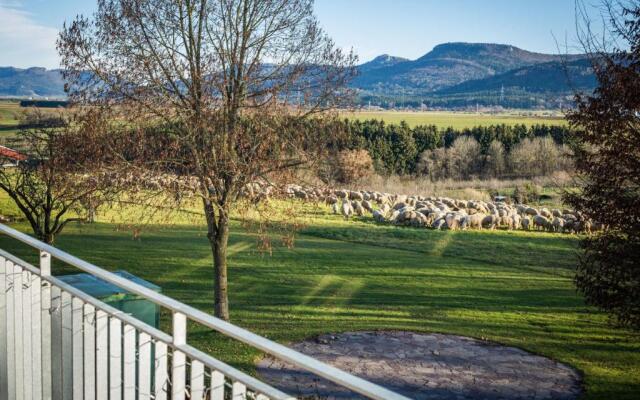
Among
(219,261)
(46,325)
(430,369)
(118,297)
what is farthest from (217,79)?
(46,325)

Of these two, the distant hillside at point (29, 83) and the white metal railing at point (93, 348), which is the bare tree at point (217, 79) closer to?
the white metal railing at point (93, 348)

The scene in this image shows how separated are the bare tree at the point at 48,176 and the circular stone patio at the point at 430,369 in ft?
14.1

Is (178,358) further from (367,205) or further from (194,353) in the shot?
(367,205)

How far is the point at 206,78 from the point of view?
10.0m

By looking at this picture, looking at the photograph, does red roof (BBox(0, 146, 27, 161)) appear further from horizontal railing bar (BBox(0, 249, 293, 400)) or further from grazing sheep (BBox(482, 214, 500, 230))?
grazing sheep (BBox(482, 214, 500, 230))


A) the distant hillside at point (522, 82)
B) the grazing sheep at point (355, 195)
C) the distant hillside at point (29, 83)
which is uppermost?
the distant hillside at point (522, 82)

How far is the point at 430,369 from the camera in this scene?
848 centimetres

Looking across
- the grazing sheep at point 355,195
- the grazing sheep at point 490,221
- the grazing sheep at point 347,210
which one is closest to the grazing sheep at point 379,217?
the grazing sheep at point 347,210

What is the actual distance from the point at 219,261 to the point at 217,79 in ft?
9.76

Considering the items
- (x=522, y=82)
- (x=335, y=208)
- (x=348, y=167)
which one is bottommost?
(x=335, y=208)

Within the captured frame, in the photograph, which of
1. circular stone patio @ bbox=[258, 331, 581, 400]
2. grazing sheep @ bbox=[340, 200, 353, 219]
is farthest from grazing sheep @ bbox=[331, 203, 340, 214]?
circular stone patio @ bbox=[258, 331, 581, 400]

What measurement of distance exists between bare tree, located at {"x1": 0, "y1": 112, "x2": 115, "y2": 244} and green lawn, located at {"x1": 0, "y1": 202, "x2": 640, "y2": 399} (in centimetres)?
151

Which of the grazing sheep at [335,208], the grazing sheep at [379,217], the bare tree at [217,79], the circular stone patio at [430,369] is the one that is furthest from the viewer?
the grazing sheep at [335,208]

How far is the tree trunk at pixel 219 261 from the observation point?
10055mm
